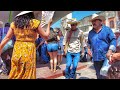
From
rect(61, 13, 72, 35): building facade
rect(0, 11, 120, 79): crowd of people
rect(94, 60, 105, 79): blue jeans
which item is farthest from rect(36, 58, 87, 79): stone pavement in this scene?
rect(94, 60, 105, 79): blue jeans

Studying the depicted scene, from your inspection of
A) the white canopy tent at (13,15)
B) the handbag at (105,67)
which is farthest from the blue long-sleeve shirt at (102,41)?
the white canopy tent at (13,15)

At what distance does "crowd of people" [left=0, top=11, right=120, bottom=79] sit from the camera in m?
3.30

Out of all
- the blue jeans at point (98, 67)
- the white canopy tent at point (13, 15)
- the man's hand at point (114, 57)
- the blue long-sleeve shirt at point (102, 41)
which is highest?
the white canopy tent at point (13, 15)

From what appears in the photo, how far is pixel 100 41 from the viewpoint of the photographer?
417cm

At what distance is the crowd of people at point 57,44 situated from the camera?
330 centimetres

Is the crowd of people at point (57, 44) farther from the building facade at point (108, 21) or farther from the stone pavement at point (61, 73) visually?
the stone pavement at point (61, 73)

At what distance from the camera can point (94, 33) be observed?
13.9ft

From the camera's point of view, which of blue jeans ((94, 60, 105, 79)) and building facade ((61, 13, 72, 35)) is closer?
blue jeans ((94, 60, 105, 79))

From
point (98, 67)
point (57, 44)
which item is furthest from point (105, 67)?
point (57, 44)

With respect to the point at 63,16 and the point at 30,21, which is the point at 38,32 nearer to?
the point at 30,21

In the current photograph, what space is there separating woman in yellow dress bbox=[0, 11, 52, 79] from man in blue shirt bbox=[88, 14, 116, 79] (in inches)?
47.8

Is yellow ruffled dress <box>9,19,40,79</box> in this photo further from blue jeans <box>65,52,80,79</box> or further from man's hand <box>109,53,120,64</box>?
blue jeans <box>65,52,80,79</box>
